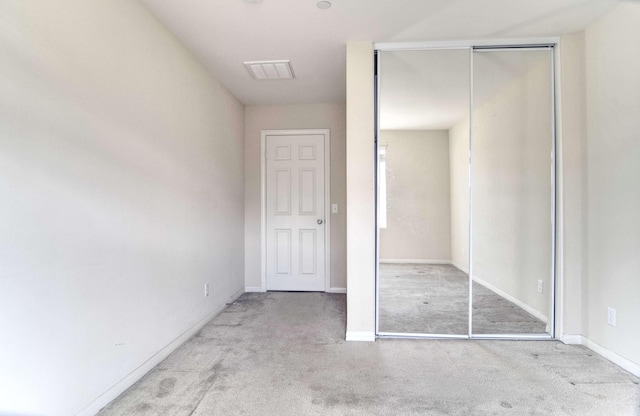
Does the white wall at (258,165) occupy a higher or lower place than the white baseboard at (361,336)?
higher

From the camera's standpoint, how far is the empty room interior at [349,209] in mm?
1414

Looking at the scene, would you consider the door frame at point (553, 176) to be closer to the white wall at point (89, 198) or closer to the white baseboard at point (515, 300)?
the white baseboard at point (515, 300)

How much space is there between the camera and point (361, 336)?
2.54 meters

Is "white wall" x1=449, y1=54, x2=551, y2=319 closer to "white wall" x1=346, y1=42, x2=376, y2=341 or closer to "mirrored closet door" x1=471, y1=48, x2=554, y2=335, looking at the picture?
"mirrored closet door" x1=471, y1=48, x2=554, y2=335

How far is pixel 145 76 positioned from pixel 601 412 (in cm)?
334

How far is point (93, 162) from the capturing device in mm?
1604

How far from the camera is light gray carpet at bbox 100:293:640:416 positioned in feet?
5.49

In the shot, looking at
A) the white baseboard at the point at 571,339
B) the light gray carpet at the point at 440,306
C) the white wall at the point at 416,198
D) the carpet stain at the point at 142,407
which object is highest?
the white wall at the point at 416,198

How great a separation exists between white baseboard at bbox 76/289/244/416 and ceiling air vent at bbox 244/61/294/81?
2418 millimetres

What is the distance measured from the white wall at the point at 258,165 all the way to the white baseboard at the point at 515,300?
171 cm

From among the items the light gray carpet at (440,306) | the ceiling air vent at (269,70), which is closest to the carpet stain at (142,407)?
the light gray carpet at (440,306)

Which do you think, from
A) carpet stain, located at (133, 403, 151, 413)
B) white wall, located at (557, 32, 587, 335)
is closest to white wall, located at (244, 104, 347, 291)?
white wall, located at (557, 32, 587, 335)

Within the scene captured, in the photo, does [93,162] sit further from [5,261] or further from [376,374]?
[376,374]

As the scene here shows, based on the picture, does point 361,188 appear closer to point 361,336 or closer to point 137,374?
point 361,336
